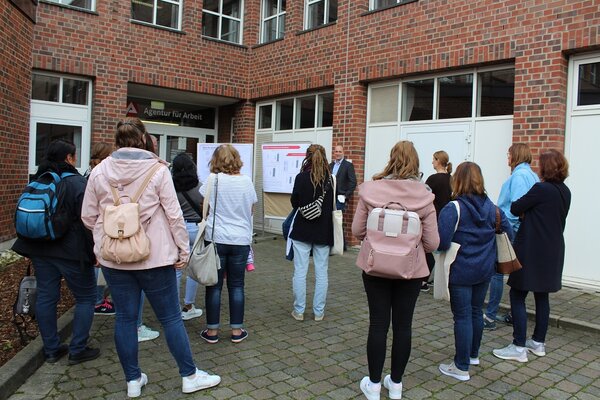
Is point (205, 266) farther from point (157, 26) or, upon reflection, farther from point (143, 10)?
point (143, 10)

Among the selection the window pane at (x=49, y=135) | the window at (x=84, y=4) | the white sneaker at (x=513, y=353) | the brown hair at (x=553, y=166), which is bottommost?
the white sneaker at (x=513, y=353)

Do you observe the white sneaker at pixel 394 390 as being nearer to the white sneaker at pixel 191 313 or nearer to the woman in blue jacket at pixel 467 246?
the woman in blue jacket at pixel 467 246

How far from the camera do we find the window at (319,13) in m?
11.1

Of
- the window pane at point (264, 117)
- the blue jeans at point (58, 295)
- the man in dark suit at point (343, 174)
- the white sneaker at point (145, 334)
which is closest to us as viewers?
the blue jeans at point (58, 295)

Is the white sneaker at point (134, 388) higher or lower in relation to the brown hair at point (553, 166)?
lower

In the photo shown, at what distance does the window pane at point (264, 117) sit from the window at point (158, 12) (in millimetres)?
2715

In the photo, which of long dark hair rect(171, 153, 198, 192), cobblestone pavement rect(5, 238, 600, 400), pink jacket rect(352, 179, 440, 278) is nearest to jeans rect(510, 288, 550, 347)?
cobblestone pavement rect(5, 238, 600, 400)

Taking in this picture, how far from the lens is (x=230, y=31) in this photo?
13.1m

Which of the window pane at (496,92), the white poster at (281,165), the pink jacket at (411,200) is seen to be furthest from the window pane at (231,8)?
the pink jacket at (411,200)

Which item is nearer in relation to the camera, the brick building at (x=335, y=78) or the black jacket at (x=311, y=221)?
the black jacket at (x=311, y=221)

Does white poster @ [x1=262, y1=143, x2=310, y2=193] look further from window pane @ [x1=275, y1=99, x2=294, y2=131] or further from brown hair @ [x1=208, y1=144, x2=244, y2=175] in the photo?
brown hair @ [x1=208, y1=144, x2=244, y2=175]

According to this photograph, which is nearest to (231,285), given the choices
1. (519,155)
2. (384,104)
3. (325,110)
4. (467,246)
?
(467,246)

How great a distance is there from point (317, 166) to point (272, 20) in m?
8.49

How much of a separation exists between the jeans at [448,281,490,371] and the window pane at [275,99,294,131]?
28.1 feet
